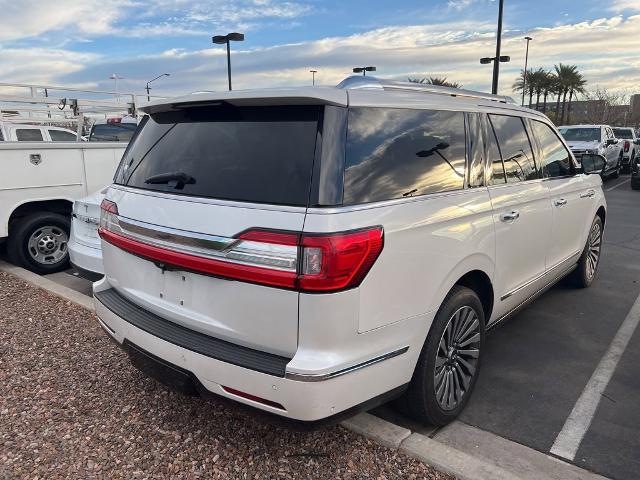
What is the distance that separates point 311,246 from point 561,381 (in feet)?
8.03

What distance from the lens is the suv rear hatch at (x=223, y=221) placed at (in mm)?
2229

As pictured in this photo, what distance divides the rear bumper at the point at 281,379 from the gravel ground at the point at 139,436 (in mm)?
140

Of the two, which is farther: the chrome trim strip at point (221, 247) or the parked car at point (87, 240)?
the parked car at point (87, 240)

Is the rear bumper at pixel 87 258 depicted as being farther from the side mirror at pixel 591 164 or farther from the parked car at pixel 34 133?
the parked car at pixel 34 133

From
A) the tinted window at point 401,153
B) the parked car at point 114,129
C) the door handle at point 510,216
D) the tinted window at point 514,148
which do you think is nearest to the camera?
the tinted window at point 401,153

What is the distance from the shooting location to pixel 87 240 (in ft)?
16.9

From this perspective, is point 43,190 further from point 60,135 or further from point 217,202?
point 60,135

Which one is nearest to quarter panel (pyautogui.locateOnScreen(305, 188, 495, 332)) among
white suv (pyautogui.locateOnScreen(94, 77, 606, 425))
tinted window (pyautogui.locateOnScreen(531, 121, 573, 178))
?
white suv (pyautogui.locateOnScreen(94, 77, 606, 425))

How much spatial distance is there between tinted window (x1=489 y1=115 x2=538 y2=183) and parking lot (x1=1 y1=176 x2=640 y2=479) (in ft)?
4.44

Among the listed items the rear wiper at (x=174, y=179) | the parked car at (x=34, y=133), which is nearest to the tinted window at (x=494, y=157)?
the rear wiper at (x=174, y=179)

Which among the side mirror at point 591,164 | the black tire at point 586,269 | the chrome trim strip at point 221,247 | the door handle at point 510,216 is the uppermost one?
the side mirror at point 591,164

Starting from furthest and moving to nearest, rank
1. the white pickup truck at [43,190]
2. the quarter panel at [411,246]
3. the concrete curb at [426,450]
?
the white pickup truck at [43,190]
the concrete curb at [426,450]
the quarter panel at [411,246]

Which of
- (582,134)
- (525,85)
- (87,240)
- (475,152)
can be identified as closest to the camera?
(475,152)

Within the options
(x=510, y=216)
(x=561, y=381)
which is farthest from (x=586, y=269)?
(x=510, y=216)
